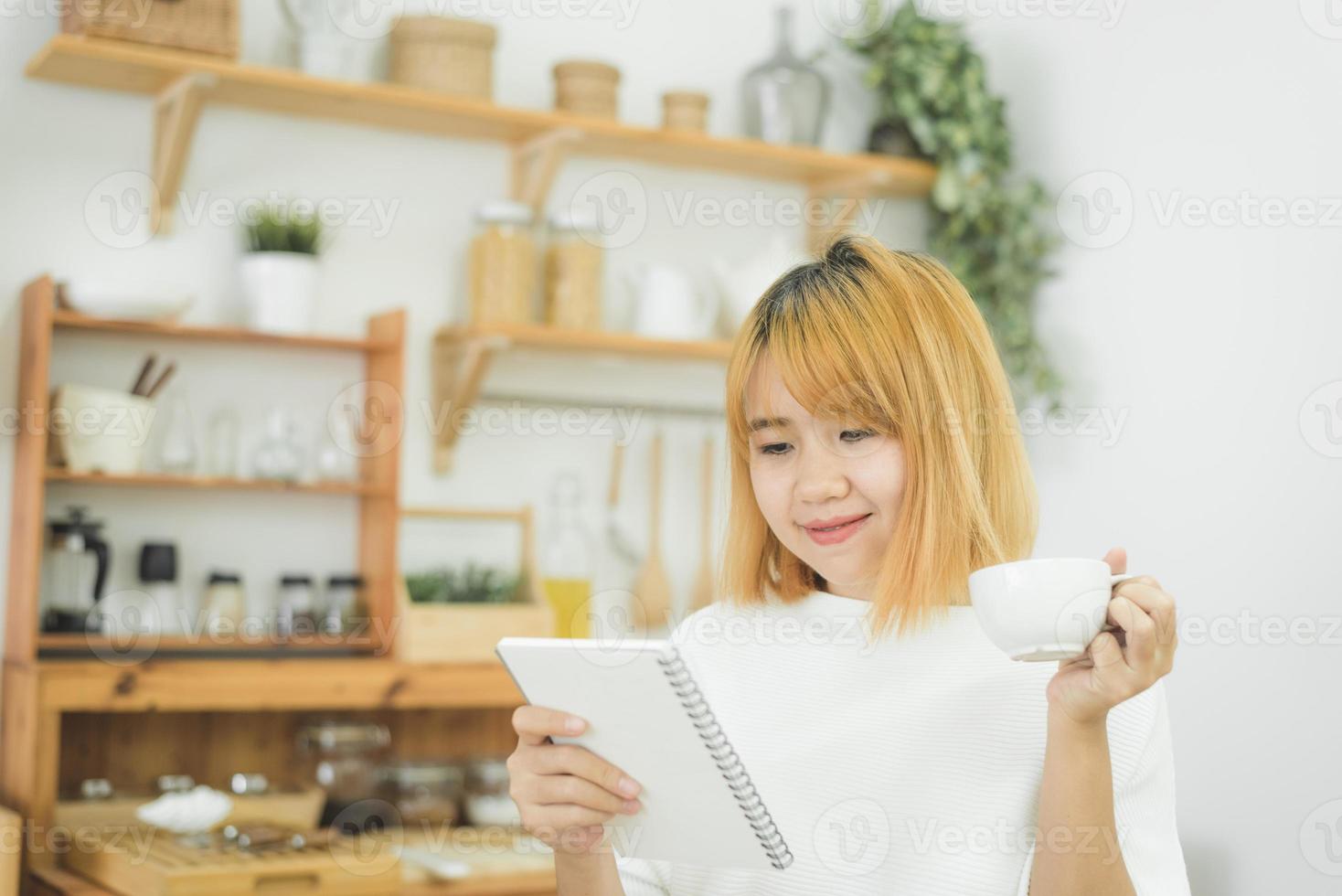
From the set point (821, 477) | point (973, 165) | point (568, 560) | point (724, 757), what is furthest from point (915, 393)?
point (973, 165)

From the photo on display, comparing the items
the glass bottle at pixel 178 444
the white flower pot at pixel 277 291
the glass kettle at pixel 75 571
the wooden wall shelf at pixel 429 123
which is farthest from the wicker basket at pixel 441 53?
the glass kettle at pixel 75 571

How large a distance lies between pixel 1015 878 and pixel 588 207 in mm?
2083

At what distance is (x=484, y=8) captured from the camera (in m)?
2.94

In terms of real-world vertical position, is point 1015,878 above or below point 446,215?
below

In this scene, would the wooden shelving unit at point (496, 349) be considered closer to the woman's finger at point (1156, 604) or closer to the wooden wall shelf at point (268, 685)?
the wooden wall shelf at point (268, 685)

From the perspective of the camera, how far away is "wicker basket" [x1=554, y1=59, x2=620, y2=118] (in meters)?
2.87

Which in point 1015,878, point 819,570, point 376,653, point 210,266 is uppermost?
point 210,266

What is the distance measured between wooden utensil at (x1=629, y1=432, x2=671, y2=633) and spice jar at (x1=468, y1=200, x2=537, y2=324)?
1.48ft

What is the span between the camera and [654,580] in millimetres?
3020

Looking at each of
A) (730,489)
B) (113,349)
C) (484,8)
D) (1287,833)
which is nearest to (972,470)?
(730,489)

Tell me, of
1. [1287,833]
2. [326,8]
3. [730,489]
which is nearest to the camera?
[730,489]

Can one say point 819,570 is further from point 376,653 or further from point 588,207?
point 588,207

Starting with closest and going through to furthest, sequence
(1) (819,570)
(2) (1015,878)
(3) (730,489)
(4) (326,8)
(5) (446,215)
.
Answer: (2) (1015,878) → (1) (819,570) → (3) (730,489) → (4) (326,8) → (5) (446,215)

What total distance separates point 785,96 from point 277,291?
44.6 inches
